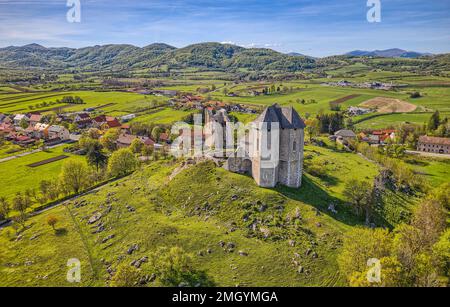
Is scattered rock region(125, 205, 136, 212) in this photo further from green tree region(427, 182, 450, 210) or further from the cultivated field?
the cultivated field

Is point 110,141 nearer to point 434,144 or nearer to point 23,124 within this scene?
point 23,124

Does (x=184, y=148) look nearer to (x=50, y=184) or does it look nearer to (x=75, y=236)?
(x=50, y=184)

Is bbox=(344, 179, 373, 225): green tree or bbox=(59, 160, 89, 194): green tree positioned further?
bbox=(59, 160, 89, 194): green tree

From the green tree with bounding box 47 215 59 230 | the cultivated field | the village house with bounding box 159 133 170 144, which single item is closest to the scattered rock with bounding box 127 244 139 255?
the green tree with bounding box 47 215 59 230

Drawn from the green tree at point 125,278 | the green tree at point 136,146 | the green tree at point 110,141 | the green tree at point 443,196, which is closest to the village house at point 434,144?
the green tree at point 443,196

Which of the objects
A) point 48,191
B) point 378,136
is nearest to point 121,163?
point 48,191
